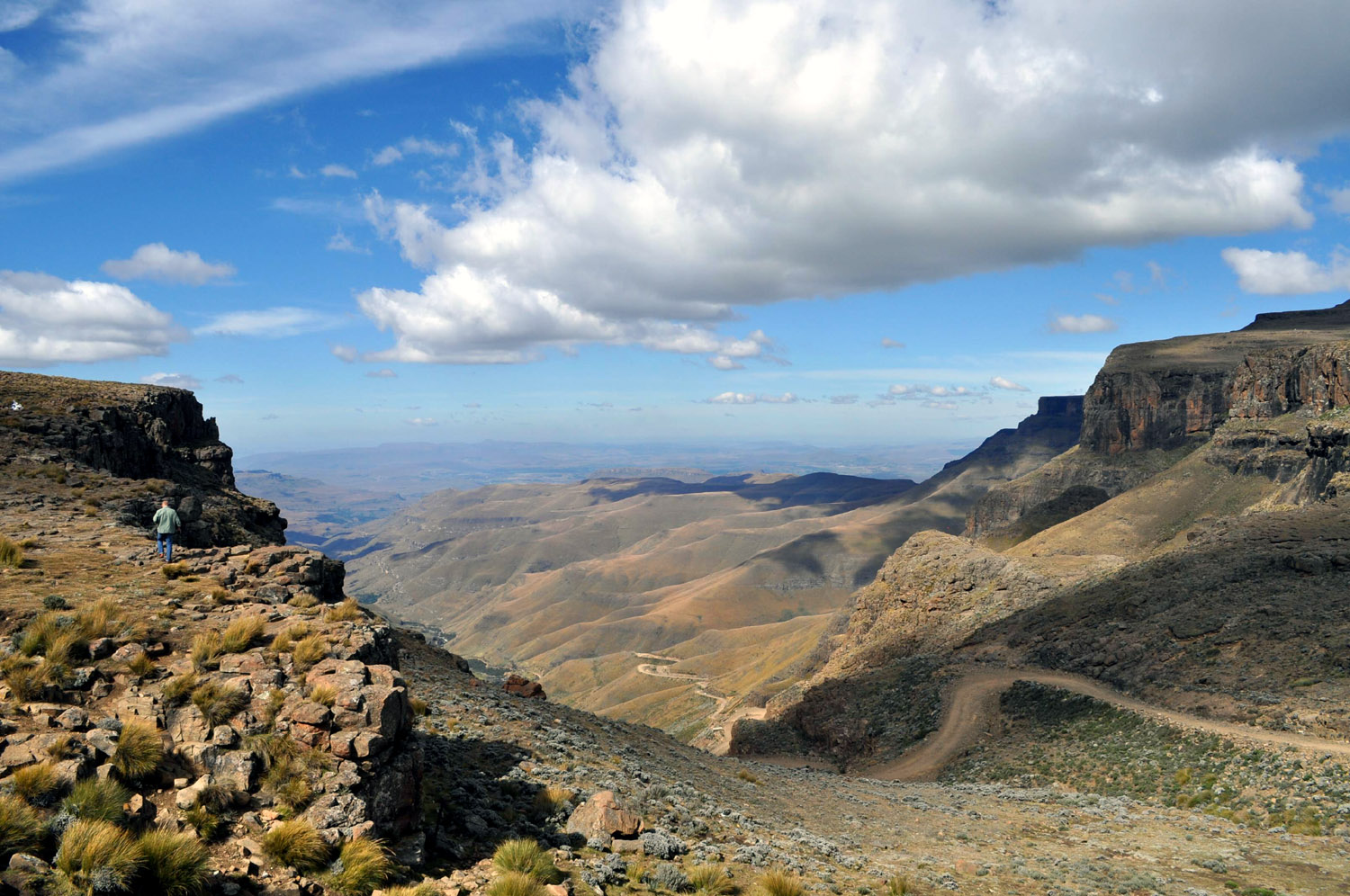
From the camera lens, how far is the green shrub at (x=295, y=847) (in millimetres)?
9336

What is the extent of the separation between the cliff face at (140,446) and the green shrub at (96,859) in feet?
59.3

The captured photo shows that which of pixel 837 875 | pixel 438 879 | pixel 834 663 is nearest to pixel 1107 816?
pixel 837 875

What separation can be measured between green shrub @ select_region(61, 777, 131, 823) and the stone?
25.0ft

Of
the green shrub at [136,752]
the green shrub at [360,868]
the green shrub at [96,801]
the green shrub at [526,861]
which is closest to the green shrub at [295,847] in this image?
the green shrub at [360,868]

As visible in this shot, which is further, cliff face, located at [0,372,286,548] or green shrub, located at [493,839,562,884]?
cliff face, located at [0,372,286,548]

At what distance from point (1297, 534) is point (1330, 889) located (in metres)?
45.1

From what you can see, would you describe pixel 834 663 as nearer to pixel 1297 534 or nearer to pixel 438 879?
pixel 1297 534

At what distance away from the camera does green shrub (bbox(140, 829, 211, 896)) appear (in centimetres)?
816

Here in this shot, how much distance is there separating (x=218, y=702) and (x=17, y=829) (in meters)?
3.13

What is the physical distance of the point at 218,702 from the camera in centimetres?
1091

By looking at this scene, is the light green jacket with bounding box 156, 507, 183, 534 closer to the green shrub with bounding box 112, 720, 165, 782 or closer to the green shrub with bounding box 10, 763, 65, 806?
the green shrub with bounding box 112, 720, 165, 782

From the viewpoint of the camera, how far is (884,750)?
151ft

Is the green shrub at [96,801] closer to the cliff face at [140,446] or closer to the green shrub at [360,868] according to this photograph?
the green shrub at [360,868]

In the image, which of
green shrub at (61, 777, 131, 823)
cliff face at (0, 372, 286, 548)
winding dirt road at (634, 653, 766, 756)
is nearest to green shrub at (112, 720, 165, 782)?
green shrub at (61, 777, 131, 823)
